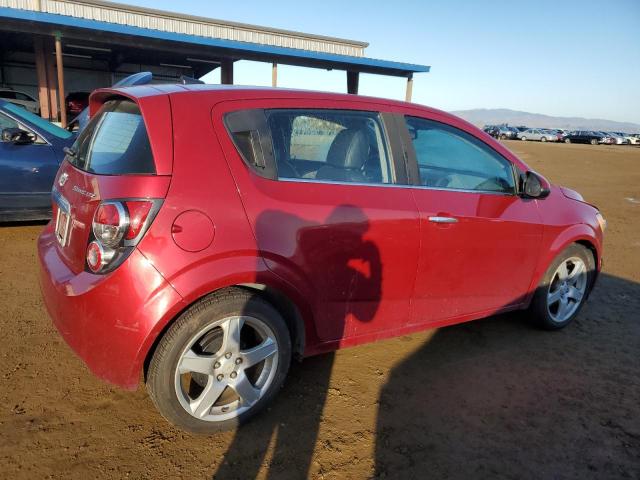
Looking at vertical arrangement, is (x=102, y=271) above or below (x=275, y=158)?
below

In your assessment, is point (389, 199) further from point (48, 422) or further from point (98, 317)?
point (48, 422)

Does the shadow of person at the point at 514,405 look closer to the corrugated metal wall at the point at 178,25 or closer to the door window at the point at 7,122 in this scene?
the door window at the point at 7,122

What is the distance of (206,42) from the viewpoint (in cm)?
1600

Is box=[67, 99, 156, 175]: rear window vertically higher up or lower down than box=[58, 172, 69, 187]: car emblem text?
higher up

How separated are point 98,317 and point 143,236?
44cm

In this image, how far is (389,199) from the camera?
2.70 meters

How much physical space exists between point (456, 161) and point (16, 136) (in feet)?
15.9

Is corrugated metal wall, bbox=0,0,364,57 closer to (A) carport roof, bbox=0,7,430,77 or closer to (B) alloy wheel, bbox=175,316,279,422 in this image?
(A) carport roof, bbox=0,7,430,77

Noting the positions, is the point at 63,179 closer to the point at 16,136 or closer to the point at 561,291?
the point at 16,136

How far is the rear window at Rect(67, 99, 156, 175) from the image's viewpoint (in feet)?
7.25

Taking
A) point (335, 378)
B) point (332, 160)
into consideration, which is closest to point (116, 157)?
point (332, 160)

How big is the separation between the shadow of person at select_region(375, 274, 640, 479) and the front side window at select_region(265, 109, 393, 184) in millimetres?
1358

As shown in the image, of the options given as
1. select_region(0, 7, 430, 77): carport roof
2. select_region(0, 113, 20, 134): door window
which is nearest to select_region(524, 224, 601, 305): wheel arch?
select_region(0, 113, 20, 134): door window

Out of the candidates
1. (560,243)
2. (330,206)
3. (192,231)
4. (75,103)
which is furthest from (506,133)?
(192,231)
